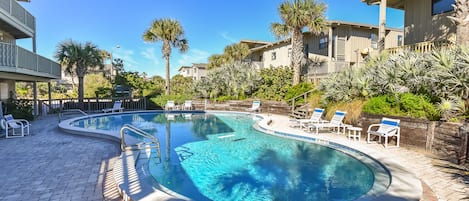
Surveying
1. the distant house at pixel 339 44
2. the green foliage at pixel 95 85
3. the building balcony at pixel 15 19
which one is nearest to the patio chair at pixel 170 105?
the distant house at pixel 339 44

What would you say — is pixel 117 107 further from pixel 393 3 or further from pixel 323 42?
pixel 393 3

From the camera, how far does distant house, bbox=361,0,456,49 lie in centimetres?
1225

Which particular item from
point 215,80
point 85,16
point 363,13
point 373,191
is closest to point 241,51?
point 215,80

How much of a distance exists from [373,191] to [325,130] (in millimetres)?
6308

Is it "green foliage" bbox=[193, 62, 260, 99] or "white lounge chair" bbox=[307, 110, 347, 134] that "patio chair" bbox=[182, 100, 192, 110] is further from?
"white lounge chair" bbox=[307, 110, 347, 134]

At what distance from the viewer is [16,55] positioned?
10.6m

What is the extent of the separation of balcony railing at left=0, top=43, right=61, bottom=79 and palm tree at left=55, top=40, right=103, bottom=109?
2857mm

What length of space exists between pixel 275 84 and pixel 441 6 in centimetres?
972

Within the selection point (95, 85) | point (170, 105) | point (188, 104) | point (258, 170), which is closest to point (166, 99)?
point (170, 105)

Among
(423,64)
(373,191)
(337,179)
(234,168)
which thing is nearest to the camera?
(373,191)

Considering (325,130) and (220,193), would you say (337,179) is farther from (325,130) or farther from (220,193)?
(325,130)

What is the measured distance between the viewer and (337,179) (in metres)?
5.48

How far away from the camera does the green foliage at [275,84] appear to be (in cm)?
1721

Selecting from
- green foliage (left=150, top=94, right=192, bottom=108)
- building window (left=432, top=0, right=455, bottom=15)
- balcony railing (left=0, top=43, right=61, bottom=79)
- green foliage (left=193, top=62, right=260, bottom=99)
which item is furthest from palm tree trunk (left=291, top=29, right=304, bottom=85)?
balcony railing (left=0, top=43, right=61, bottom=79)
